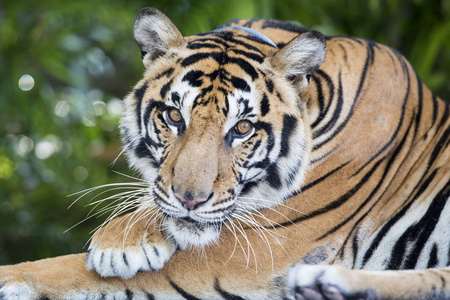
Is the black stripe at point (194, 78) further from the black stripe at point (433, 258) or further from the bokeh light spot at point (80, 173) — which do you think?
the bokeh light spot at point (80, 173)

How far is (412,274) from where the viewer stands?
1.43 m

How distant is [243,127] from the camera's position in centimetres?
173

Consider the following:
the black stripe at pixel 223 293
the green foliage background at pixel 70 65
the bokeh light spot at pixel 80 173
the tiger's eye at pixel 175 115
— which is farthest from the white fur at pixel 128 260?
the bokeh light spot at pixel 80 173

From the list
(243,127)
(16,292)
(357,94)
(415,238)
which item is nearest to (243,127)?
(243,127)

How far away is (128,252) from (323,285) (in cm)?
68

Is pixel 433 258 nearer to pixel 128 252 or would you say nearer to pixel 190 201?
pixel 190 201

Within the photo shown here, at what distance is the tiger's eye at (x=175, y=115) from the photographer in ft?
5.72

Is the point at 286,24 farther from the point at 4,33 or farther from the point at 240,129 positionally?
the point at 4,33

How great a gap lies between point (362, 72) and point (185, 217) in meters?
0.87

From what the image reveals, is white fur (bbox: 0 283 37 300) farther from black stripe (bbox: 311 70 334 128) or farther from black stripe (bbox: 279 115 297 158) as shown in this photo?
black stripe (bbox: 311 70 334 128)

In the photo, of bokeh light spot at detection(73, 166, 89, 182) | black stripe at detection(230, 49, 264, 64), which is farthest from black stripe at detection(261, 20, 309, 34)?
bokeh light spot at detection(73, 166, 89, 182)

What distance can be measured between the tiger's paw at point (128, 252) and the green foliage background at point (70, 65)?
2.24 meters

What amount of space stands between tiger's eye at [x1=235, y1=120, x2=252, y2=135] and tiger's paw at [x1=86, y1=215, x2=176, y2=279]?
43cm

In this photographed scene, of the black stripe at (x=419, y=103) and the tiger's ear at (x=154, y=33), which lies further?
the black stripe at (x=419, y=103)
